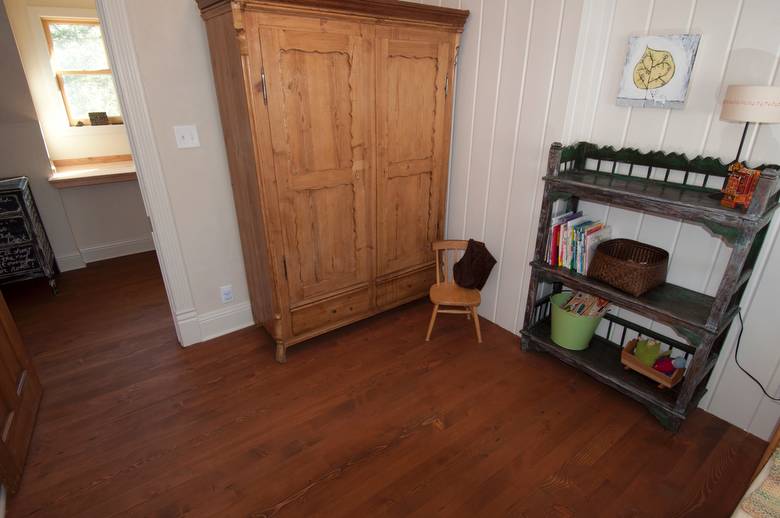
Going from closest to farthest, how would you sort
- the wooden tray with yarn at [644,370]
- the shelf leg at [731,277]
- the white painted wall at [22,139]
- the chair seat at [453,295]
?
the shelf leg at [731,277], the wooden tray with yarn at [644,370], the chair seat at [453,295], the white painted wall at [22,139]

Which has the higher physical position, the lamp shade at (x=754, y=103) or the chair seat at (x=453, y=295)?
the lamp shade at (x=754, y=103)

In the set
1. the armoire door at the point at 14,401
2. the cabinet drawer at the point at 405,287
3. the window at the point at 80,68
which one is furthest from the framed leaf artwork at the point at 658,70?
the window at the point at 80,68

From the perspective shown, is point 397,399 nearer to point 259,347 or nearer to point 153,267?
point 259,347

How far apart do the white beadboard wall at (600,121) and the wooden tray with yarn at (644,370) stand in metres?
0.21

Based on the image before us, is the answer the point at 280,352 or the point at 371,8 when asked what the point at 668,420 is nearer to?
the point at 280,352

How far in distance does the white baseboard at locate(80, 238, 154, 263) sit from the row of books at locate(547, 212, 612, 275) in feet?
12.3

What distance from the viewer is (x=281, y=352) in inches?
97.0

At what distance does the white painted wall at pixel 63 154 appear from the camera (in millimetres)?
3299

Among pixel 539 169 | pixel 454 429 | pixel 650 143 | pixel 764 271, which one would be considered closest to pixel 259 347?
pixel 454 429

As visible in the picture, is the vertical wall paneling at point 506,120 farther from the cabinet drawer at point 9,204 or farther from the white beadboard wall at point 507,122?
the cabinet drawer at point 9,204

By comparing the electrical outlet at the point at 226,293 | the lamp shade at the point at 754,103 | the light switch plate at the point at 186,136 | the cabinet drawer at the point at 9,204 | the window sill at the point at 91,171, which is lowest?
the electrical outlet at the point at 226,293

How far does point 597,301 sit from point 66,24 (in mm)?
4713

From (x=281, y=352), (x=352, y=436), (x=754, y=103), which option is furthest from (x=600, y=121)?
(x=281, y=352)

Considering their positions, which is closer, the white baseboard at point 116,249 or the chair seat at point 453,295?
the chair seat at point 453,295
